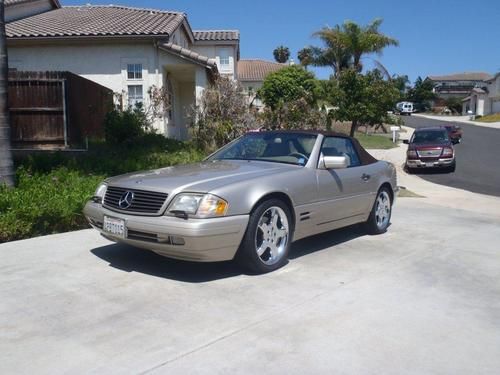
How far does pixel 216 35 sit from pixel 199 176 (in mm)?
30130

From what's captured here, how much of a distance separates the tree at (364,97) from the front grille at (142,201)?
31.1 ft

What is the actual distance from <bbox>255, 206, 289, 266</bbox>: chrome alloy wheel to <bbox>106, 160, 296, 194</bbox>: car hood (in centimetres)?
42

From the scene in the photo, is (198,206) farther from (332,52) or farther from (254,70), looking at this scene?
(254,70)

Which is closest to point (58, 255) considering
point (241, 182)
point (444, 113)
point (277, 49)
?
point (241, 182)

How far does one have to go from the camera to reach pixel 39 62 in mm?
18203

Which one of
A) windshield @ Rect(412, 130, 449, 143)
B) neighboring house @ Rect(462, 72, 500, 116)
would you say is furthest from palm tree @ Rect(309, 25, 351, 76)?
neighboring house @ Rect(462, 72, 500, 116)

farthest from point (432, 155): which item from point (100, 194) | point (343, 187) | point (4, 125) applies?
point (100, 194)

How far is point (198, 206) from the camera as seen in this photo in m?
4.62

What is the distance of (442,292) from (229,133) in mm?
8678

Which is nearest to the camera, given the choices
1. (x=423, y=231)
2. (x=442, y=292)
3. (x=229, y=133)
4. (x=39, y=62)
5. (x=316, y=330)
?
(x=316, y=330)

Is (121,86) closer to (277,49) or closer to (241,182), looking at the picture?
(241,182)

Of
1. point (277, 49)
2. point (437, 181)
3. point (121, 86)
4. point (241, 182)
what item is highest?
point (277, 49)

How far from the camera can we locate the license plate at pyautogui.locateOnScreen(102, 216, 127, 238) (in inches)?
191

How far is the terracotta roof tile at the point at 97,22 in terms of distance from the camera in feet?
58.4
